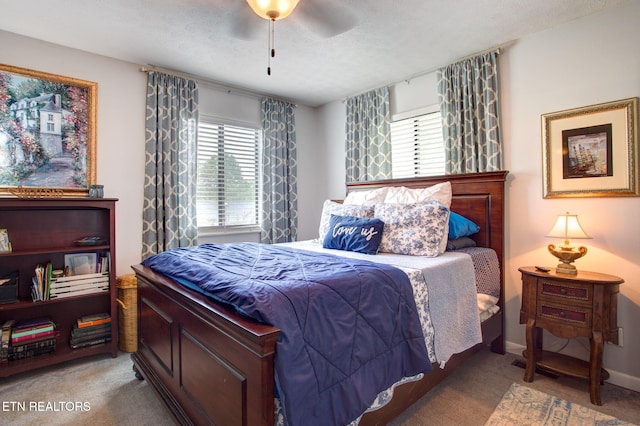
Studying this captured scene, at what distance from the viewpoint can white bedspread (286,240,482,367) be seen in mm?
1788

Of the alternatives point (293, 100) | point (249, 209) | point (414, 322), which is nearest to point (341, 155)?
point (293, 100)

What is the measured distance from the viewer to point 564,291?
207 cm

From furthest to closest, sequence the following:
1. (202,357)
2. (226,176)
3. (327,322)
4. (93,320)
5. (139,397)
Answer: (226,176) → (93,320) → (139,397) → (202,357) → (327,322)

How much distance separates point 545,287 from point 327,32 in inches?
89.7

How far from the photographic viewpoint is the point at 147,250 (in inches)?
122

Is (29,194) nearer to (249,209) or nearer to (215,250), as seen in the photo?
(215,250)

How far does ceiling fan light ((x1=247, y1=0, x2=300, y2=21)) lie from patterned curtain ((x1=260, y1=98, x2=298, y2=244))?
2118 mm

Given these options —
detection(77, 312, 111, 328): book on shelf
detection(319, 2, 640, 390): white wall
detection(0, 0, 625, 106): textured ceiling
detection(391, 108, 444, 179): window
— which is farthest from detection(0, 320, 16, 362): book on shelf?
detection(319, 2, 640, 390): white wall

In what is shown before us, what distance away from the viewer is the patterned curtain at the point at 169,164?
310 cm

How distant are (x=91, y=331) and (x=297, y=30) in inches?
113

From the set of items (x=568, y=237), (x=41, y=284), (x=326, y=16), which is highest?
(x=326, y=16)

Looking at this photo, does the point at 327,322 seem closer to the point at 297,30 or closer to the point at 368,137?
the point at 297,30

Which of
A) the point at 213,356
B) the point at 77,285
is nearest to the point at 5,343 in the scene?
the point at 77,285

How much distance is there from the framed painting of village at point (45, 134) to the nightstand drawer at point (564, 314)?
12.1 ft
